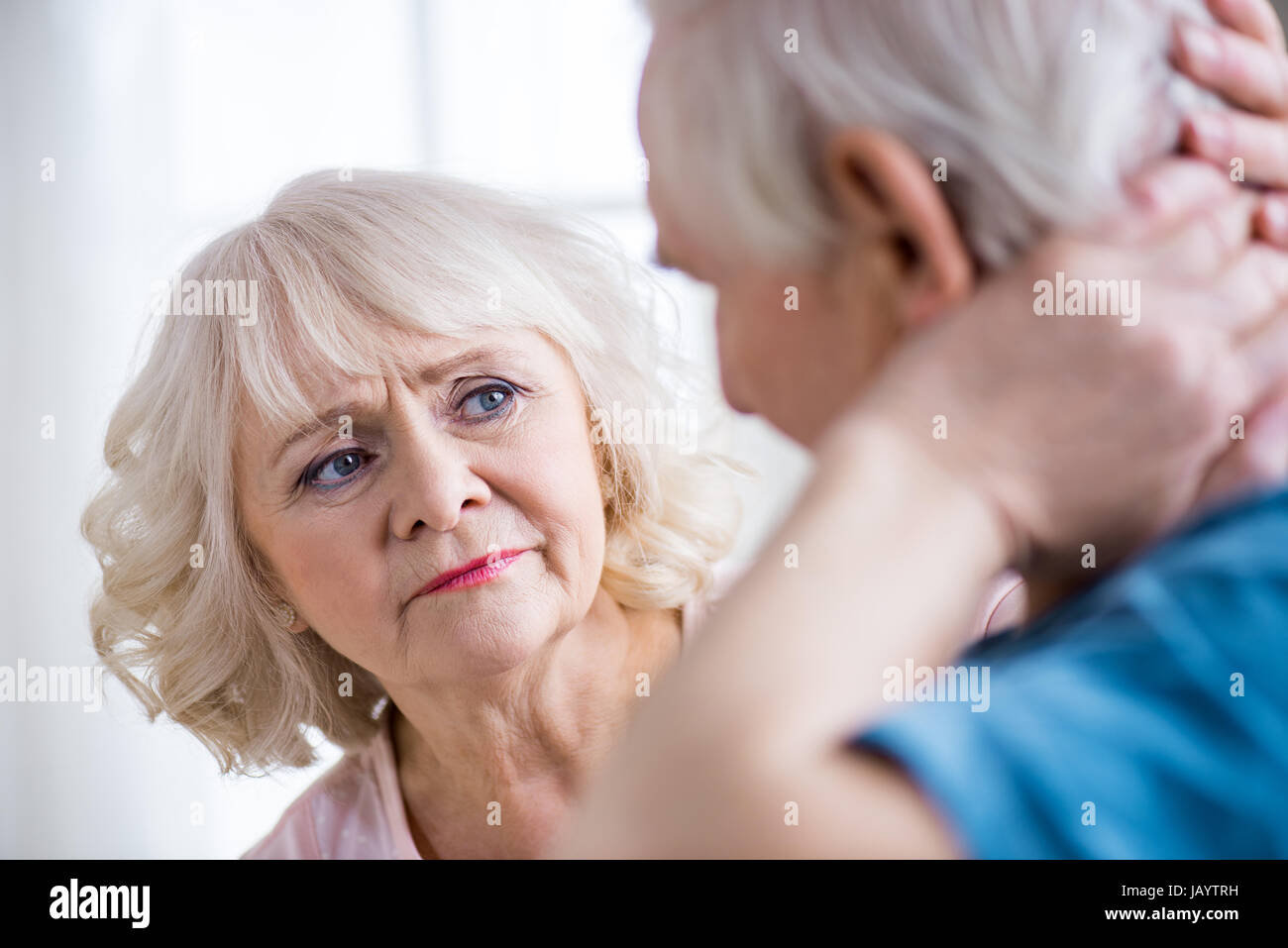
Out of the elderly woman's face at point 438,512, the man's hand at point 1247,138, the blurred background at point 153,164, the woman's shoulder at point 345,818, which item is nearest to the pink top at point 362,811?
the woman's shoulder at point 345,818

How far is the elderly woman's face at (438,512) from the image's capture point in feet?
3.56

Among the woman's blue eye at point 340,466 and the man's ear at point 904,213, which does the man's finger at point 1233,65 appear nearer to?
the man's ear at point 904,213

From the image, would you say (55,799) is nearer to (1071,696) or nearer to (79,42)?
(79,42)

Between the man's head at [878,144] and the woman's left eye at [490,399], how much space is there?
0.63m

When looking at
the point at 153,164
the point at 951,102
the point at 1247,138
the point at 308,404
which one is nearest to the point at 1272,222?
the point at 1247,138

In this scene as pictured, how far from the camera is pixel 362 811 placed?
1.35 m

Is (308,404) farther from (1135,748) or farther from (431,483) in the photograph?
(1135,748)

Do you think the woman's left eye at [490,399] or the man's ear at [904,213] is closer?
the man's ear at [904,213]

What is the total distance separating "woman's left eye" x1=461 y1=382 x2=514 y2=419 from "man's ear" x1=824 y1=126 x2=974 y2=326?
2.28 feet

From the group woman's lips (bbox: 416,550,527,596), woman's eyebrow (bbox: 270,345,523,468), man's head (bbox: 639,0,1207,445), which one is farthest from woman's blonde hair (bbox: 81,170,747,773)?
man's head (bbox: 639,0,1207,445)

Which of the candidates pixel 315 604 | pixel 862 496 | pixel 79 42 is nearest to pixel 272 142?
pixel 79 42

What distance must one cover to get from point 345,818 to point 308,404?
548mm

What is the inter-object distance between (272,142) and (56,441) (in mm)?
1041

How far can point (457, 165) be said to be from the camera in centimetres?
282
